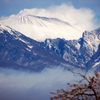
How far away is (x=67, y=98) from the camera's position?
15.5 meters

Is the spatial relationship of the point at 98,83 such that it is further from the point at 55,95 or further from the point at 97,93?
the point at 55,95

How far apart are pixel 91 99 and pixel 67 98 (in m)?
0.96

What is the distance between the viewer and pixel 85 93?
51.8ft

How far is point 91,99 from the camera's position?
52.6 feet

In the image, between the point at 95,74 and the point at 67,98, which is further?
the point at 95,74

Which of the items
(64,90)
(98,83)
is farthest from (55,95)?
(98,83)

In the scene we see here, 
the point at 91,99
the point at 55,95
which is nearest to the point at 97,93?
the point at 91,99

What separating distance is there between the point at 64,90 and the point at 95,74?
3.97 ft

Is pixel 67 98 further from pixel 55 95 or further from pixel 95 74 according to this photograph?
pixel 95 74

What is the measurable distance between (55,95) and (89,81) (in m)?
1.23

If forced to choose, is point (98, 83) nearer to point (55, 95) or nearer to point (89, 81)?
point (89, 81)

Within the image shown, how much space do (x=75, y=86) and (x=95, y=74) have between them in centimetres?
90

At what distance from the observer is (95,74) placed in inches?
649

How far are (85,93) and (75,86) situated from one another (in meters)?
0.41
